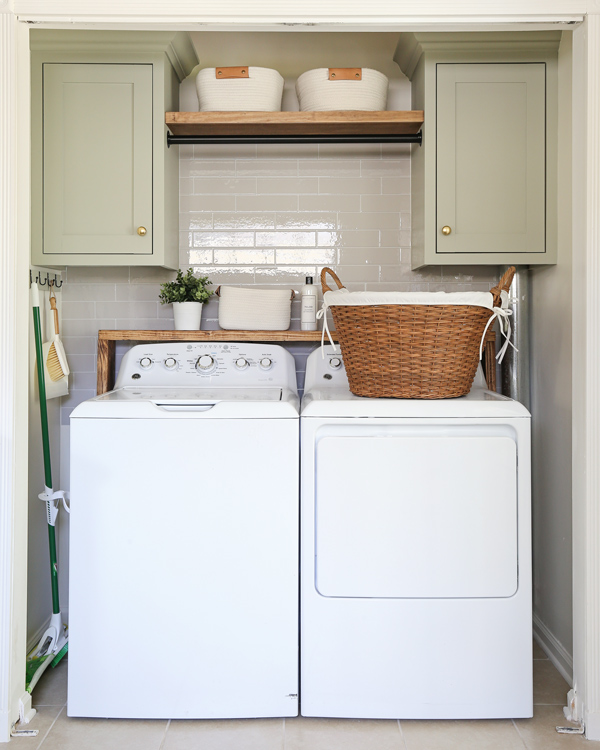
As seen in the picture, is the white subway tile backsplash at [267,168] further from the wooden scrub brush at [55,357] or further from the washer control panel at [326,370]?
the wooden scrub brush at [55,357]

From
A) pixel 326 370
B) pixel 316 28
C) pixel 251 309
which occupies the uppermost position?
pixel 316 28

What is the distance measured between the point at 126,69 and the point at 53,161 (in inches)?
16.1

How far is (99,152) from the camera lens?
91.4 inches

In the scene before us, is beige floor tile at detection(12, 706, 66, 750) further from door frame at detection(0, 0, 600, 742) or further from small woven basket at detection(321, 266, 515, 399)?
small woven basket at detection(321, 266, 515, 399)

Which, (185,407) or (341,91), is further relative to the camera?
(341,91)

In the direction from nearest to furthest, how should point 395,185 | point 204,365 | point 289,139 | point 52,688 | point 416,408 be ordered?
point 416,408 < point 52,688 < point 204,365 < point 289,139 < point 395,185

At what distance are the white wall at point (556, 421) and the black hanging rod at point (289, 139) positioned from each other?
53 centimetres

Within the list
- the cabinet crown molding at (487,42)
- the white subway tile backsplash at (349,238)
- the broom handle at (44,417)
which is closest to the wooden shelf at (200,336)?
the broom handle at (44,417)

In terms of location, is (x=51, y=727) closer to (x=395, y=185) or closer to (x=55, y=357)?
(x=55, y=357)

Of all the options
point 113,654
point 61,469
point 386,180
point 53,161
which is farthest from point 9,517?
point 386,180

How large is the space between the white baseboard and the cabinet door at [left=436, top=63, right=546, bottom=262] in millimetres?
1381

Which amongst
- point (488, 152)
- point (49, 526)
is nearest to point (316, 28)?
point (488, 152)

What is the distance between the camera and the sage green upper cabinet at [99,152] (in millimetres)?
2299

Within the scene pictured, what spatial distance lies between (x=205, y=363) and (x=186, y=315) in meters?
0.23
